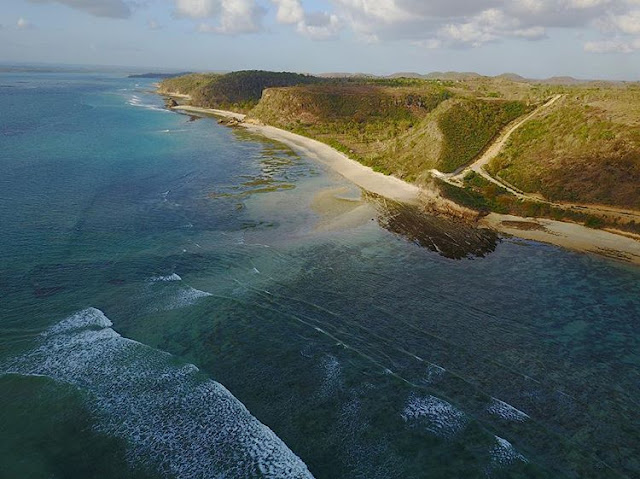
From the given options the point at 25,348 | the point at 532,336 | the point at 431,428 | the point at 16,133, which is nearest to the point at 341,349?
the point at 431,428

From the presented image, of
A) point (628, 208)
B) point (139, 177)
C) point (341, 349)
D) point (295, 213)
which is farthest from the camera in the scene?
point (139, 177)

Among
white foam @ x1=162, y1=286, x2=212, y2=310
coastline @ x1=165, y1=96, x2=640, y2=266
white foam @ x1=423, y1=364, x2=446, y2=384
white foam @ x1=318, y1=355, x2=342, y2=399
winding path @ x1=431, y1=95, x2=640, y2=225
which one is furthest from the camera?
winding path @ x1=431, y1=95, x2=640, y2=225

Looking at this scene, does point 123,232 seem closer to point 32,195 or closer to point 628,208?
point 32,195

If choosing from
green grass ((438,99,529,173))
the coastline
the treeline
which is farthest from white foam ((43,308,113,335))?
the treeline

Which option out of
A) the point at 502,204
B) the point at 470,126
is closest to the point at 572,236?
the point at 502,204

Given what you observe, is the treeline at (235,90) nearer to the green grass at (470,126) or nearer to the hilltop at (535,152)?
the hilltop at (535,152)

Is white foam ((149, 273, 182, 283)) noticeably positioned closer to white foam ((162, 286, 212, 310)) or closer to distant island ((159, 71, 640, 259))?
white foam ((162, 286, 212, 310))

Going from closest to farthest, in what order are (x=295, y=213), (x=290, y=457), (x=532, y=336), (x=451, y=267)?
(x=290, y=457)
(x=532, y=336)
(x=451, y=267)
(x=295, y=213)
